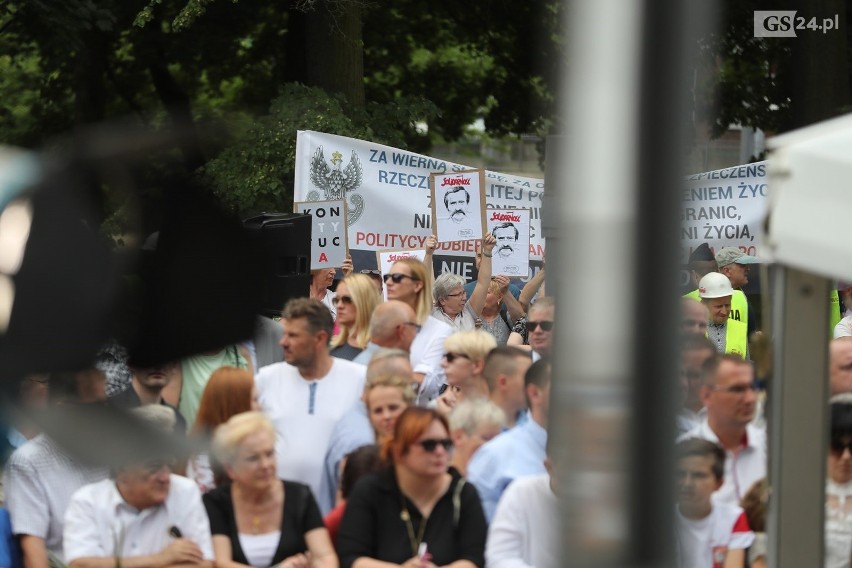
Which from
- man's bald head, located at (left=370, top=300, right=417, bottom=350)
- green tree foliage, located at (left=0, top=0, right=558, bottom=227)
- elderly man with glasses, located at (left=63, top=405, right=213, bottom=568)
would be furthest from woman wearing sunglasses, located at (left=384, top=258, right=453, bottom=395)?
elderly man with glasses, located at (left=63, top=405, right=213, bottom=568)

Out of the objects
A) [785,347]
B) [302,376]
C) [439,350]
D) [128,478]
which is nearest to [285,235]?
[128,478]

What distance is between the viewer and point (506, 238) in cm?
880

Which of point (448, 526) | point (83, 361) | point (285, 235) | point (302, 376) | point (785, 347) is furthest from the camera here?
point (302, 376)

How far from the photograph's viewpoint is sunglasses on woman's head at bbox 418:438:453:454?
3.75 m

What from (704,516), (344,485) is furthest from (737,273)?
(704,516)

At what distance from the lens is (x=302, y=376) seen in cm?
428

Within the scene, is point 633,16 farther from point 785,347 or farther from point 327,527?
point 327,527

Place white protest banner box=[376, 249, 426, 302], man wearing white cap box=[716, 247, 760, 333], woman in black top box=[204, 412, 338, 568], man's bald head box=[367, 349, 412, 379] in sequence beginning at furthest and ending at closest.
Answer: white protest banner box=[376, 249, 426, 302], man wearing white cap box=[716, 247, 760, 333], man's bald head box=[367, 349, 412, 379], woman in black top box=[204, 412, 338, 568]

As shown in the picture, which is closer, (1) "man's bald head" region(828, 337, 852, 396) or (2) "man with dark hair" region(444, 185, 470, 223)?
(1) "man's bald head" region(828, 337, 852, 396)

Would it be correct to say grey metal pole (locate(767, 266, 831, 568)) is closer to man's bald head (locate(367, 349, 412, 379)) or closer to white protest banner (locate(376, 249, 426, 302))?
man's bald head (locate(367, 349, 412, 379))

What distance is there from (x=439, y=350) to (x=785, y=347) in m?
3.70

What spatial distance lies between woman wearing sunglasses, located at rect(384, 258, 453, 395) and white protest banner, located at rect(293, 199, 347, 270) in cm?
193

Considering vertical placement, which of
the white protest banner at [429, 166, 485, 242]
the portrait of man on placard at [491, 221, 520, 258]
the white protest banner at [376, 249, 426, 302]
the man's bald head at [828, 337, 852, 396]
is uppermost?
the white protest banner at [429, 166, 485, 242]

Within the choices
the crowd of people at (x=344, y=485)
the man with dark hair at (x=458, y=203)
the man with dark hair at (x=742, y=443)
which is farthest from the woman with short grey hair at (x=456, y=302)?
the man with dark hair at (x=742, y=443)
